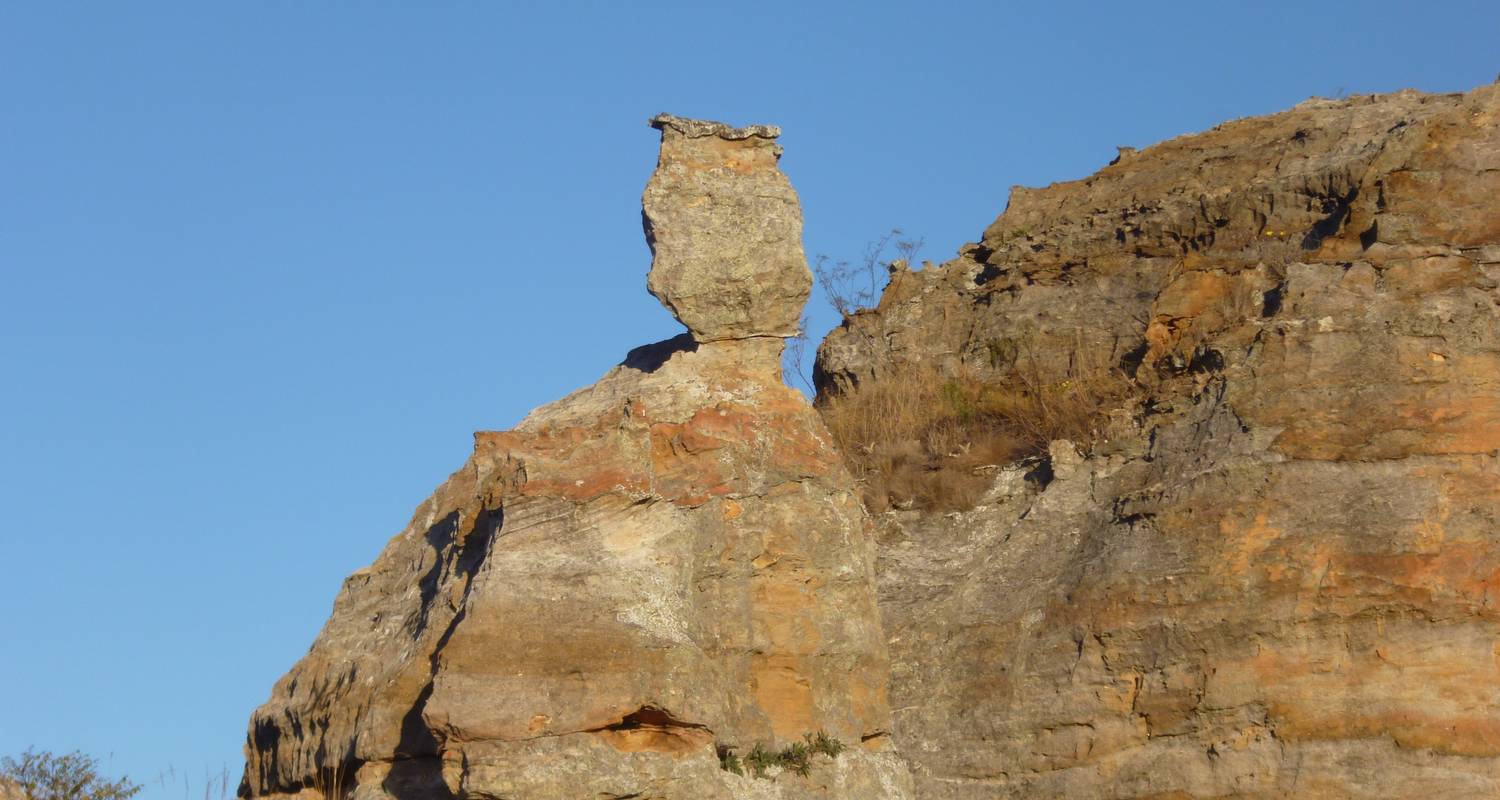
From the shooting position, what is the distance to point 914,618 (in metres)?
16.6

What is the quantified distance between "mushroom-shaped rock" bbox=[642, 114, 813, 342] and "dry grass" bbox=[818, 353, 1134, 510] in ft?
8.20

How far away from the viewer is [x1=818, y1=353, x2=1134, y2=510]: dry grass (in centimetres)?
1830

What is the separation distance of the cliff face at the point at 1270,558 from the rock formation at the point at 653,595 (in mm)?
984

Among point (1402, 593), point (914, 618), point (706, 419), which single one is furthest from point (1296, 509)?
point (706, 419)

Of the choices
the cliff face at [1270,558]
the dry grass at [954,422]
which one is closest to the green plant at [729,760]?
the cliff face at [1270,558]

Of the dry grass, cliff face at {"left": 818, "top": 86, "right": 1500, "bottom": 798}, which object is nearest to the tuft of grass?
cliff face at {"left": 818, "top": 86, "right": 1500, "bottom": 798}

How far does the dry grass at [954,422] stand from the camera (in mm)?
18297

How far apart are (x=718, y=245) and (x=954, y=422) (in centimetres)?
445

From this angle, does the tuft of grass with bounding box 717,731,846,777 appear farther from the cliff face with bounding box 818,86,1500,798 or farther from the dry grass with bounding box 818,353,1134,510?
the dry grass with bounding box 818,353,1134,510

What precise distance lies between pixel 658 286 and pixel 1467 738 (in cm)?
679

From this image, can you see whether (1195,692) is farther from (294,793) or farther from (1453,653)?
(294,793)

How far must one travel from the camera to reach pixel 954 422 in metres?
20.1

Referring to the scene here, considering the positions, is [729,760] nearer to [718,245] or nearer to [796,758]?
[796,758]

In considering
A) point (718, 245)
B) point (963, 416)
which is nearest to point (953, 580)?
point (718, 245)
